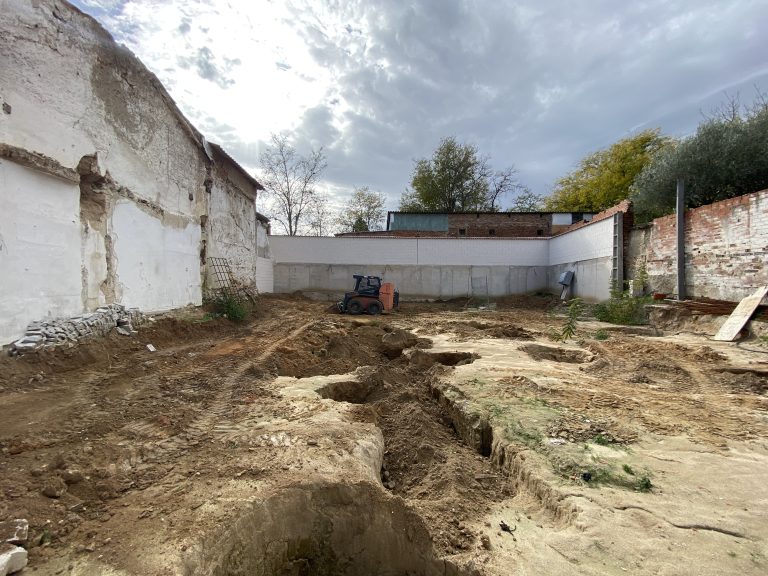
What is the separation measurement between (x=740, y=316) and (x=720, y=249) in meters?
2.18

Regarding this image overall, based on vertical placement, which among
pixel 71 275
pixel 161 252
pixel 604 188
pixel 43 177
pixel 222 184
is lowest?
pixel 71 275

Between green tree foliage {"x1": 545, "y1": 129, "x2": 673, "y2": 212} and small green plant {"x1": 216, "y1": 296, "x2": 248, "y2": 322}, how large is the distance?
89.7ft

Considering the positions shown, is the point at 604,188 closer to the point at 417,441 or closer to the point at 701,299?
the point at 701,299

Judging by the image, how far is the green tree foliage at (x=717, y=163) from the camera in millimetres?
11367

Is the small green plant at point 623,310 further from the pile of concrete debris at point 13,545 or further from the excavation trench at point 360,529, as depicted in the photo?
the pile of concrete debris at point 13,545

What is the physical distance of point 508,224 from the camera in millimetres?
25406

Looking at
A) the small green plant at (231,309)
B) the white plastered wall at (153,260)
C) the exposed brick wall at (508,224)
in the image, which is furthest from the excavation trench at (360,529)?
the exposed brick wall at (508,224)

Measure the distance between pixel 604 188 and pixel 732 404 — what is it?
28827 mm

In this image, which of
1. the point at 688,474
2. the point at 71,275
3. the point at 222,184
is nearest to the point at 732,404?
the point at 688,474

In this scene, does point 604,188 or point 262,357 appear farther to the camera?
point 604,188

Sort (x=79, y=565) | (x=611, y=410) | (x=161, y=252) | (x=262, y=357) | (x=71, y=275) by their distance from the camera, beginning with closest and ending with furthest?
1. (x=79, y=565)
2. (x=611, y=410)
3. (x=71, y=275)
4. (x=262, y=357)
5. (x=161, y=252)

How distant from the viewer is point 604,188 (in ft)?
93.6

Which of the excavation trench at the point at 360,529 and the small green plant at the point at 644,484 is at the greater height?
the small green plant at the point at 644,484

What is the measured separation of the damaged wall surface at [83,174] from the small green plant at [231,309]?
1.06 meters
